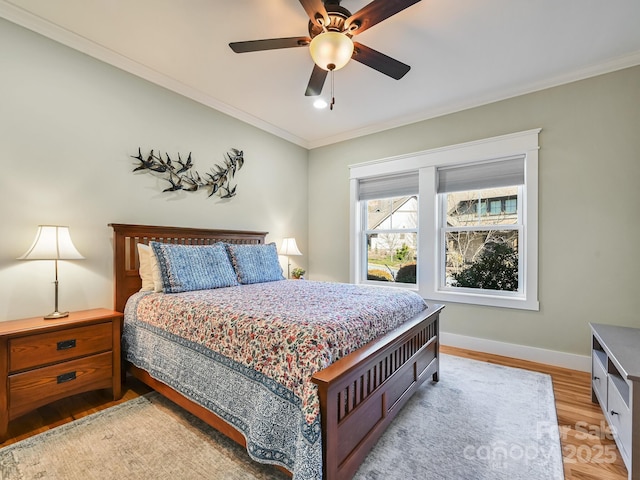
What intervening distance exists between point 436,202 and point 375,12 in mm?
2403

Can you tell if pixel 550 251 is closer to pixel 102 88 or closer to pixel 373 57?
pixel 373 57

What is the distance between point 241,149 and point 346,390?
3247 millimetres

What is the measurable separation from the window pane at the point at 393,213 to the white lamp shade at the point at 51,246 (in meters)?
3.38

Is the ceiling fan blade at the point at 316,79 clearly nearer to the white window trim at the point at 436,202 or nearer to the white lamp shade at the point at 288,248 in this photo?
the white window trim at the point at 436,202

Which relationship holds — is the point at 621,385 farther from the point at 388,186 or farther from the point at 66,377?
the point at 66,377

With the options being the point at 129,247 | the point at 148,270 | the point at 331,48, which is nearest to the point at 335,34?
the point at 331,48

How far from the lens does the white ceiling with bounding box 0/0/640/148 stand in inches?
83.1

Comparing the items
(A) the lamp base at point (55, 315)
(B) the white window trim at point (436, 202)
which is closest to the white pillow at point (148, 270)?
(A) the lamp base at point (55, 315)

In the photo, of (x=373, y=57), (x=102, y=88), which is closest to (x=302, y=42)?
(x=373, y=57)

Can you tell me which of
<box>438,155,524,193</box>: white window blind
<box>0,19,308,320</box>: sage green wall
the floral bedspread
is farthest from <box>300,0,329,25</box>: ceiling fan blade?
<box>438,155,524,193</box>: white window blind

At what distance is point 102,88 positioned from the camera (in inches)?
104

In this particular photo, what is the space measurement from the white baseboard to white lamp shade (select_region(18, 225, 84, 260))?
12.3 ft

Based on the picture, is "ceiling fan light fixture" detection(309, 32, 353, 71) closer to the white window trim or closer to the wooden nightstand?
the white window trim

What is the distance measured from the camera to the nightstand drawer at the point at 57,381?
1867 millimetres
